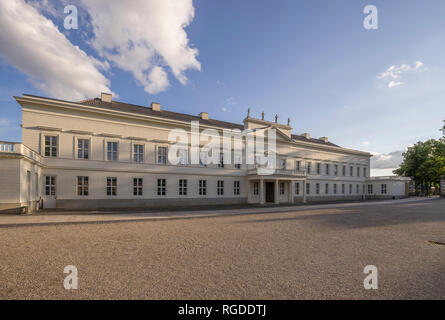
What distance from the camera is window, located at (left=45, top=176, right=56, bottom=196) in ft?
64.1

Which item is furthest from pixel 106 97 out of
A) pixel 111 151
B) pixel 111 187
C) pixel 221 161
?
pixel 221 161

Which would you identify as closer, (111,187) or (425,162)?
(111,187)

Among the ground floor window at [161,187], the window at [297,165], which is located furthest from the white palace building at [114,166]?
the window at [297,165]

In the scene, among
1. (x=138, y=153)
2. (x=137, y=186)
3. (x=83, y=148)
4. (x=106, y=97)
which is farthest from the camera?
(x=106, y=97)

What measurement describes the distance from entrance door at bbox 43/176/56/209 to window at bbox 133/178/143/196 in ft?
21.4

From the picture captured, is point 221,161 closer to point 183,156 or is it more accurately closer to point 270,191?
point 183,156

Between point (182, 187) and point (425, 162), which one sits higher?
point (425, 162)

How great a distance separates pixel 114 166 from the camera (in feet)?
72.3

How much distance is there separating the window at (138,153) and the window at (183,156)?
4.02m

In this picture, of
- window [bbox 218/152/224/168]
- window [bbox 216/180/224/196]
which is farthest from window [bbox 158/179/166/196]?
window [bbox 218/152/224/168]

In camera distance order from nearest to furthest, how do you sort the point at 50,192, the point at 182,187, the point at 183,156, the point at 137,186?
the point at 50,192 < the point at 137,186 < the point at 182,187 < the point at 183,156

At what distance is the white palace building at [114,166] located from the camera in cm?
1792

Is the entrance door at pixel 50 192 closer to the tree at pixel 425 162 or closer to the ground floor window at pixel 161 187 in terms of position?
the ground floor window at pixel 161 187

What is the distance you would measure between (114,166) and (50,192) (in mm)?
5418
